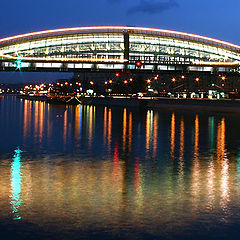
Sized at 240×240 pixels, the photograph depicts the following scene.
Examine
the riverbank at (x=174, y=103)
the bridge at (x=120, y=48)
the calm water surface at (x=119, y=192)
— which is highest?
the bridge at (x=120, y=48)

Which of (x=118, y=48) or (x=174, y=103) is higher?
(x=118, y=48)

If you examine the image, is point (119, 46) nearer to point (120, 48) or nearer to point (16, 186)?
point (120, 48)

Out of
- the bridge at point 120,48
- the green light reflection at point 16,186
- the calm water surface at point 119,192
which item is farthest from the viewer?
the bridge at point 120,48

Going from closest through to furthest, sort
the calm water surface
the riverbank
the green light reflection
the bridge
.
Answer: the calm water surface
the green light reflection
the riverbank
the bridge

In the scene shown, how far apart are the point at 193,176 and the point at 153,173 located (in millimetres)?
1291

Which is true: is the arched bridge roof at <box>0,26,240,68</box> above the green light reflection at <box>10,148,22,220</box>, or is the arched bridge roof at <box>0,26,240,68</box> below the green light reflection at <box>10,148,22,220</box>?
above

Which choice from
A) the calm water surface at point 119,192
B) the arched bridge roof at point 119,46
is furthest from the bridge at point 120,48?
the calm water surface at point 119,192

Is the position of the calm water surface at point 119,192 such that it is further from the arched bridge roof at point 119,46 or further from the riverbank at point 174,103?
the arched bridge roof at point 119,46

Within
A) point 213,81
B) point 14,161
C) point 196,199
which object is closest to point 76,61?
point 213,81

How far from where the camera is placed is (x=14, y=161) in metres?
17.6

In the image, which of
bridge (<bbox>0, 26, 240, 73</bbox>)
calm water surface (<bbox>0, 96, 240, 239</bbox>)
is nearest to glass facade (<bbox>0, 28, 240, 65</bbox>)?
bridge (<bbox>0, 26, 240, 73</bbox>)

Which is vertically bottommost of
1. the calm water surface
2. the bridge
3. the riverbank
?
the calm water surface

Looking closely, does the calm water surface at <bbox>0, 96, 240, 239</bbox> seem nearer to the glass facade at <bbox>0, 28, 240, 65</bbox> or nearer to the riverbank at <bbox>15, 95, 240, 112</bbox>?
the riverbank at <bbox>15, 95, 240, 112</bbox>

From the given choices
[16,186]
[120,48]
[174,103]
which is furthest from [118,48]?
[16,186]
